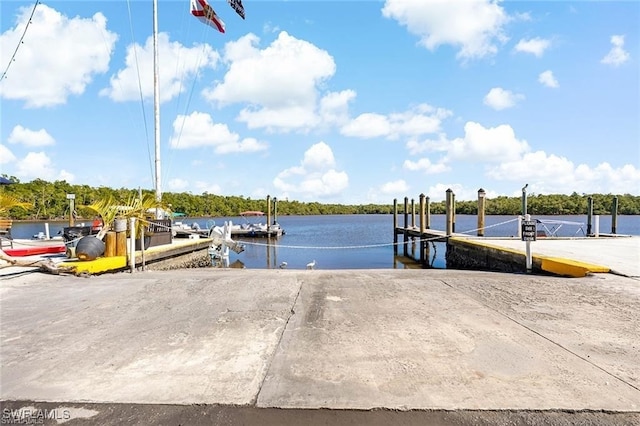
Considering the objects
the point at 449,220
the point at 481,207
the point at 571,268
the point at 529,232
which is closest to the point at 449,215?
the point at 449,220

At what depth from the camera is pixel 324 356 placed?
11.0 feet

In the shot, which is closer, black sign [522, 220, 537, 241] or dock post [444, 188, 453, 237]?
black sign [522, 220, 537, 241]

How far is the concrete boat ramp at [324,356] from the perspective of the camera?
8.14ft

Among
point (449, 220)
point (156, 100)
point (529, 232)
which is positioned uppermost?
point (156, 100)

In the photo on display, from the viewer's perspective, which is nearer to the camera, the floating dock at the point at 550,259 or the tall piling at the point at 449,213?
the floating dock at the point at 550,259

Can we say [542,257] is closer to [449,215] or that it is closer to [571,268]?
[571,268]

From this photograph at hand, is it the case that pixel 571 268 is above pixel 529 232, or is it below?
below

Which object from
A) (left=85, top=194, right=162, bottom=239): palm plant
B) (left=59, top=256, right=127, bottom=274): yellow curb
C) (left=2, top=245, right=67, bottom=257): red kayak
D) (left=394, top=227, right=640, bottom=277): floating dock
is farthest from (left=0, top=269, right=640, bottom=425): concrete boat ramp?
(left=2, top=245, right=67, bottom=257): red kayak

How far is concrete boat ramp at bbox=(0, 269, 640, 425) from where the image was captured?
8.14 feet

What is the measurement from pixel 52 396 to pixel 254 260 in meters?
21.0

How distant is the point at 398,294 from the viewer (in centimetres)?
577

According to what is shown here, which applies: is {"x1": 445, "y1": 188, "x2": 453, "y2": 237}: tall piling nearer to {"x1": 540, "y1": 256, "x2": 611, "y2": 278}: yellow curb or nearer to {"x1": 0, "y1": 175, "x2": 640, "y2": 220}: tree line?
{"x1": 540, "y1": 256, "x2": 611, "y2": 278}: yellow curb

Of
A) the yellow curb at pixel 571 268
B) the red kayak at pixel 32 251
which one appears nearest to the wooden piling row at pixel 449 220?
the yellow curb at pixel 571 268

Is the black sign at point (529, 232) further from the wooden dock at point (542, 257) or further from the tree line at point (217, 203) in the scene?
→ the tree line at point (217, 203)
